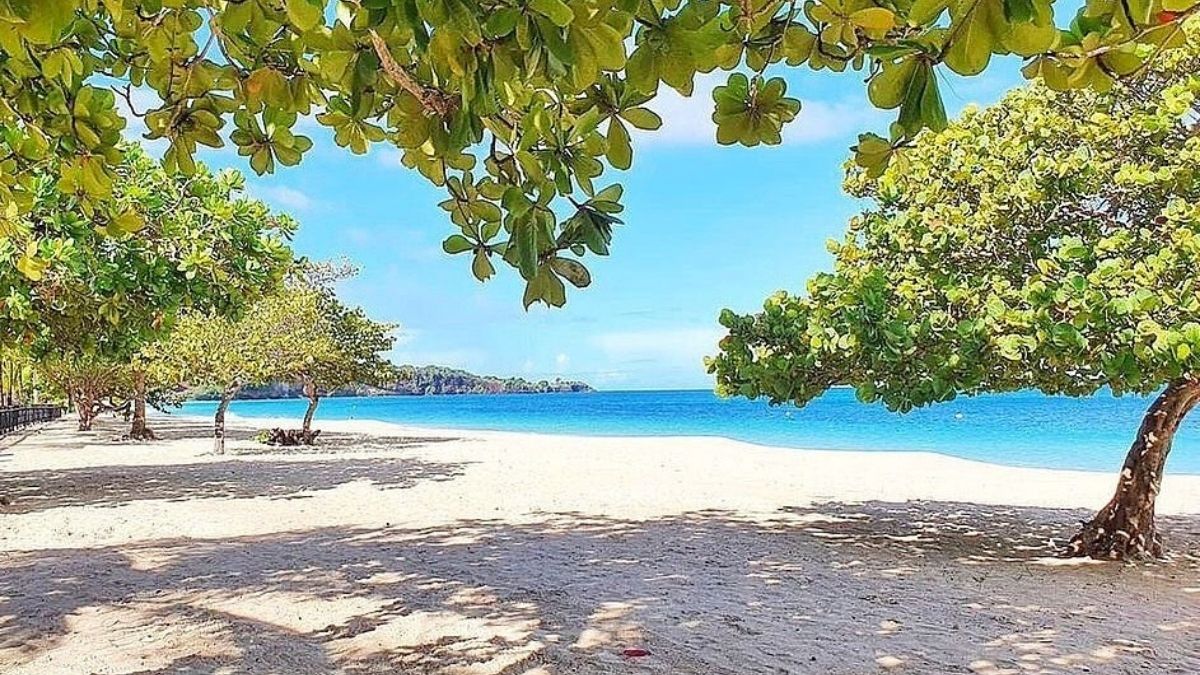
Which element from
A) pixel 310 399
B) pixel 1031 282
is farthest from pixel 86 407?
pixel 1031 282

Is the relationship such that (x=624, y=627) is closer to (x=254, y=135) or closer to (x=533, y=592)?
(x=533, y=592)

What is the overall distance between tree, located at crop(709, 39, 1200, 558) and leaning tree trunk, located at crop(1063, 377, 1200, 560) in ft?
0.04

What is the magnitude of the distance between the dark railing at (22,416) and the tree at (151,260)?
1973cm

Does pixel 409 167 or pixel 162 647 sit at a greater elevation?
pixel 409 167

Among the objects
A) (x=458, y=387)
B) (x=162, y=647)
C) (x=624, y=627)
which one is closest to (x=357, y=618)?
(x=162, y=647)

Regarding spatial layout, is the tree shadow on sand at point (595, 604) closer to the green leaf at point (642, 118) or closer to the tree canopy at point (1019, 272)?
the tree canopy at point (1019, 272)

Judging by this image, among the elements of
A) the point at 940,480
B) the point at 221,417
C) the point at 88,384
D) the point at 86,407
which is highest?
the point at 88,384

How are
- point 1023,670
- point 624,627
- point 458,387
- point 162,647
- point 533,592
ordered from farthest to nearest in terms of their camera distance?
point 458,387 → point 533,592 → point 624,627 → point 162,647 → point 1023,670

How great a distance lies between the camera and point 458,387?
580ft

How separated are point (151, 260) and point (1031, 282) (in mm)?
7561

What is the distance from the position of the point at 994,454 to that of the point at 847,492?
2308 centimetres

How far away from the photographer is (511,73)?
1.36 metres

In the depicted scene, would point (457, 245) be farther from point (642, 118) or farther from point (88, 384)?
point (88, 384)

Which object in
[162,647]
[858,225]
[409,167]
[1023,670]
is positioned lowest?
[162,647]
